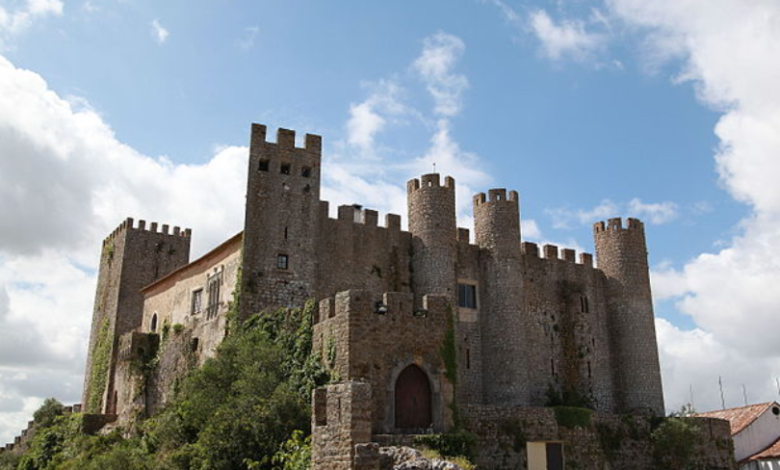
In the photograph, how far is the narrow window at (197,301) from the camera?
36125 millimetres

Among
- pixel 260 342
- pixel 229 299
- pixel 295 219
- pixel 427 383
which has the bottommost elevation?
pixel 427 383

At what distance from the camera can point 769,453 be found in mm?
41844

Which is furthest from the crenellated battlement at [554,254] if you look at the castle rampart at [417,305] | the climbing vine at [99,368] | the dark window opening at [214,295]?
the climbing vine at [99,368]

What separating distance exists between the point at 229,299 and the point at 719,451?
24.2m

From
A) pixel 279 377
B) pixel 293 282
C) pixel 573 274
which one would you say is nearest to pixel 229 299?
pixel 293 282

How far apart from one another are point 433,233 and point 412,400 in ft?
46.3

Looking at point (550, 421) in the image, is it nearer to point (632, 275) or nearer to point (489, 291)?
point (489, 291)

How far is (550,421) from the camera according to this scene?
103 feet

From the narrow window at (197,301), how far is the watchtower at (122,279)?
10833 mm

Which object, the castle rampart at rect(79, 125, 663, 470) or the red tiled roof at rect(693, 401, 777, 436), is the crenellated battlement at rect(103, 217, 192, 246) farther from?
the red tiled roof at rect(693, 401, 777, 436)

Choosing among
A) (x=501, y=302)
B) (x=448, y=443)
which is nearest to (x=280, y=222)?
(x=501, y=302)

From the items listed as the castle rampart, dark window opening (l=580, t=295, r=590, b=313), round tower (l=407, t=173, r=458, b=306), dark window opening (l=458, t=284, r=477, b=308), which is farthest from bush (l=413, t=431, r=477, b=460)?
dark window opening (l=580, t=295, r=590, b=313)

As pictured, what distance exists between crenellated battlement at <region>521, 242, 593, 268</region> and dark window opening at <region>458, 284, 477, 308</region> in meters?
4.51

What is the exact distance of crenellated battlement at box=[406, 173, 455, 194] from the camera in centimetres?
3669
